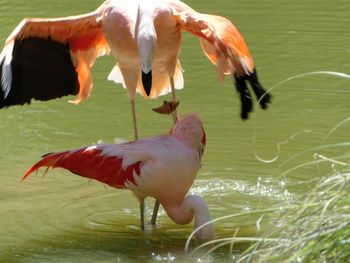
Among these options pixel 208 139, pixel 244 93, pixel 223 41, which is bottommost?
pixel 208 139

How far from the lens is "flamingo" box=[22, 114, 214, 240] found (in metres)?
5.13

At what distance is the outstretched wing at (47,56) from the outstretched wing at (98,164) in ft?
1.97

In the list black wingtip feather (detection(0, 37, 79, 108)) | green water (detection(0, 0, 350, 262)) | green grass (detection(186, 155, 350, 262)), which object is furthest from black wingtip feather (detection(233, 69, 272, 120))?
green grass (detection(186, 155, 350, 262))

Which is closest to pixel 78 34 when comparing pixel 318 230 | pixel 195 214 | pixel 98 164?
pixel 98 164

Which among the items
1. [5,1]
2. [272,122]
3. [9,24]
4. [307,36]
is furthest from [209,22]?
[5,1]

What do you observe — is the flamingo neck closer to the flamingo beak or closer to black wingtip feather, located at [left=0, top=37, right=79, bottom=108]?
the flamingo beak

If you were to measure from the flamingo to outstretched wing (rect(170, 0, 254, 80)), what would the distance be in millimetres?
426

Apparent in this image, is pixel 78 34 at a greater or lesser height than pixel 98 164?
greater

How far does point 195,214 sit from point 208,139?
1808 mm

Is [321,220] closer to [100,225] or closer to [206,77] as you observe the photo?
[100,225]

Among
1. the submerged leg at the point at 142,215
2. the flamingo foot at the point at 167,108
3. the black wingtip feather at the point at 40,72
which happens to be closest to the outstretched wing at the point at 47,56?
the black wingtip feather at the point at 40,72

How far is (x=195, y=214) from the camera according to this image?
5.16 meters

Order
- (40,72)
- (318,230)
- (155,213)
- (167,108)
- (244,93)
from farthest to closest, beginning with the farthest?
(40,72) → (155,213) → (167,108) → (244,93) → (318,230)

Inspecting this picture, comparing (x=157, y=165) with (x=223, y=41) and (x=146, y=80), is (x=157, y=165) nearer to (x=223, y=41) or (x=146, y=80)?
(x=146, y=80)
